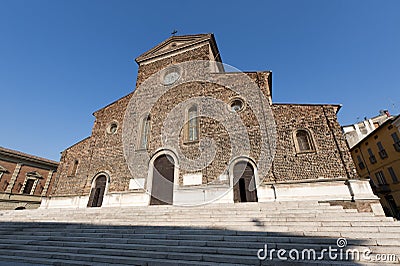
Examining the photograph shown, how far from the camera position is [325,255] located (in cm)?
388

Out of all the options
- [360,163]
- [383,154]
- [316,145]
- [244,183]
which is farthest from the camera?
[360,163]

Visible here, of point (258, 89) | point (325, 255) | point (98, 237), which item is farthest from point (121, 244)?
point (258, 89)

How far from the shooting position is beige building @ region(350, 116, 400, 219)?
17.9 meters

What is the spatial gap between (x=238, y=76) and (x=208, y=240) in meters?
9.99

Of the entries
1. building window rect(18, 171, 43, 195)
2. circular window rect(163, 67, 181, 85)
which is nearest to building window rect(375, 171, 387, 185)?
circular window rect(163, 67, 181, 85)

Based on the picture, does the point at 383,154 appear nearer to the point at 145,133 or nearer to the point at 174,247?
the point at 145,133

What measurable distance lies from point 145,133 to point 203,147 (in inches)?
180

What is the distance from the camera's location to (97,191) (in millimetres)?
12094

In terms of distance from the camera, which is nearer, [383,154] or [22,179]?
[383,154]

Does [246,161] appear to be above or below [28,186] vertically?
below

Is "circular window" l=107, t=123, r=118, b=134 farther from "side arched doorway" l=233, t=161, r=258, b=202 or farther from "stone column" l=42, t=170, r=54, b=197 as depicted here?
"stone column" l=42, t=170, r=54, b=197

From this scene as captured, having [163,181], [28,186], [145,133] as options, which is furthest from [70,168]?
[28,186]
